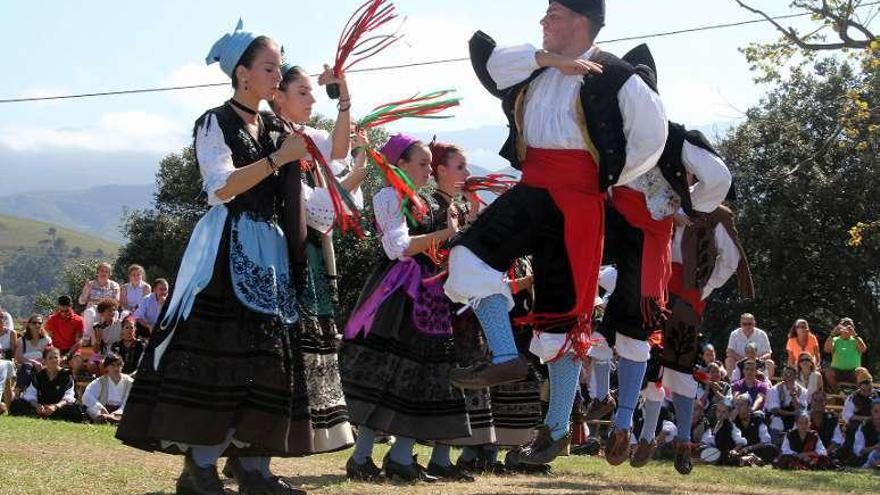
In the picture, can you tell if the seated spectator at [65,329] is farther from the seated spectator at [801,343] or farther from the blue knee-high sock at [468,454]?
the seated spectator at [801,343]

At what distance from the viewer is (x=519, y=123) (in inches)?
220

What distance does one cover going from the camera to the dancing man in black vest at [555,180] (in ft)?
17.7

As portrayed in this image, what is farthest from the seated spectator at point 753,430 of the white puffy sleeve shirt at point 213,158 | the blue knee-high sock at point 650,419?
the white puffy sleeve shirt at point 213,158

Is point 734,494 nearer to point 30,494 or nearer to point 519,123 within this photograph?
point 519,123

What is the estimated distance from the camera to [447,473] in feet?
25.2

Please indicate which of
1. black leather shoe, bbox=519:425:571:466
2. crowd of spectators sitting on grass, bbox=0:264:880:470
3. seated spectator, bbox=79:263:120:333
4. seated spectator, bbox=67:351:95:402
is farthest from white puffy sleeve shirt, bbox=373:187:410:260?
seated spectator, bbox=79:263:120:333

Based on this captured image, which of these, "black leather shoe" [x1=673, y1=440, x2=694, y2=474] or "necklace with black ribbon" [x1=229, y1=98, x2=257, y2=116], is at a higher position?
"necklace with black ribbon" [x1=229, y1=98, x2=257, y2=116]

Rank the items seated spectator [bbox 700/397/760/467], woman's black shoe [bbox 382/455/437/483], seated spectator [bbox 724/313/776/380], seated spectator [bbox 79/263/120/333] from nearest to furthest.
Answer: woman's black shoe [bbox 382/455/437/483]
seated spectator [bbox 700/397/760/467]
seated spectator [bbox 724/313/776/380]
seated spectator [bbox 79/263/120/333]

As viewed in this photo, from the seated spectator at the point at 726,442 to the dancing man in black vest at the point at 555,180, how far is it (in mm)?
7388

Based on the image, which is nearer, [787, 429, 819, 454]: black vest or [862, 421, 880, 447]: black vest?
[787, 429, 819, 454]: black vest

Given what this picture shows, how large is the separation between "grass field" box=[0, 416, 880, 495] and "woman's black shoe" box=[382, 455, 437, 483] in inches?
Answer: 10.1

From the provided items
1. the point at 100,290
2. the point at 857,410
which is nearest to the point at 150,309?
the point at 100,290

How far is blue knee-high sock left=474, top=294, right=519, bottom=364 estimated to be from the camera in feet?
17.8

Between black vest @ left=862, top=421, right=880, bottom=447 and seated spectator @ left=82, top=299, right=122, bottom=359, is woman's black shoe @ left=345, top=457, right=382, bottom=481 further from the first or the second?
seated spectator @ left=82, top=299, right=122, bottom=359
